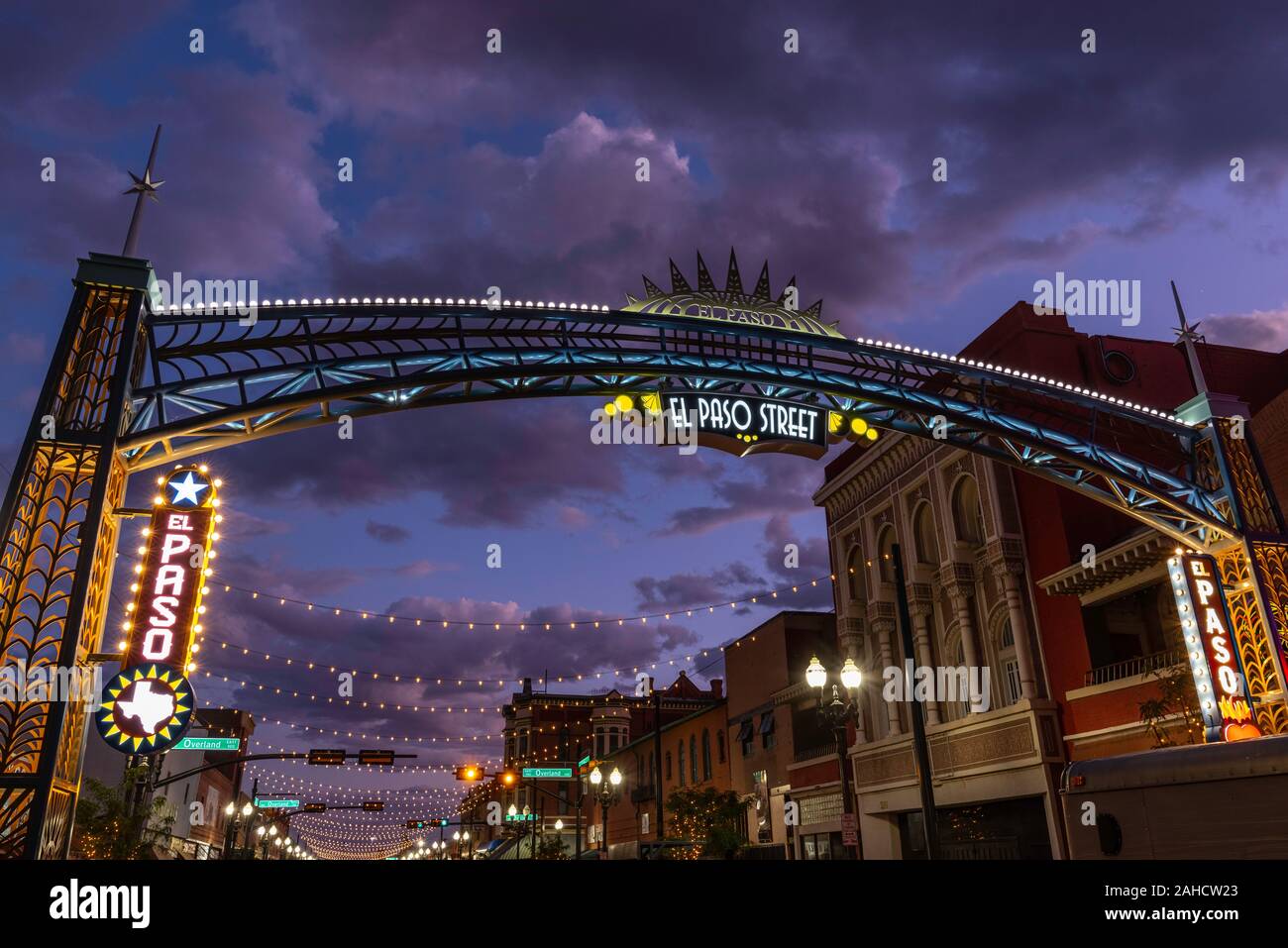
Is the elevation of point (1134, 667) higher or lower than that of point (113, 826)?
higher

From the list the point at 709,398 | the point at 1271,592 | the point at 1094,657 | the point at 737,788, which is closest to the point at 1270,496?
the point at 1271,592

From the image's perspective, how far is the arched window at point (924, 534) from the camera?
29734 mm

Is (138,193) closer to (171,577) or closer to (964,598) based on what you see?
(171,577)

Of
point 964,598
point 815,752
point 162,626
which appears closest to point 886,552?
point 964,598

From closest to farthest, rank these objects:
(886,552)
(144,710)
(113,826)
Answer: (144,710) → (113,826) → (886,552)

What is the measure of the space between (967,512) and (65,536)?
81.0ft

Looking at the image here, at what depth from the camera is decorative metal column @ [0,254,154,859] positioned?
397 inches

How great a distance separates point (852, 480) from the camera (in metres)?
34.4

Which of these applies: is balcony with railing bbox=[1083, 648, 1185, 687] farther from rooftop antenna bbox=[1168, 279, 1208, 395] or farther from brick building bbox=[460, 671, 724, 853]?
brick building bbox=[460, 671, 724, 853]

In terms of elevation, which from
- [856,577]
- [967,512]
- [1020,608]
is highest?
[967,512]

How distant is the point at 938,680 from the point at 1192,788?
65.8ft

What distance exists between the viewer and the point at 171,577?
11844mm

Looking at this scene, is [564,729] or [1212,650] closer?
[1212,650]
